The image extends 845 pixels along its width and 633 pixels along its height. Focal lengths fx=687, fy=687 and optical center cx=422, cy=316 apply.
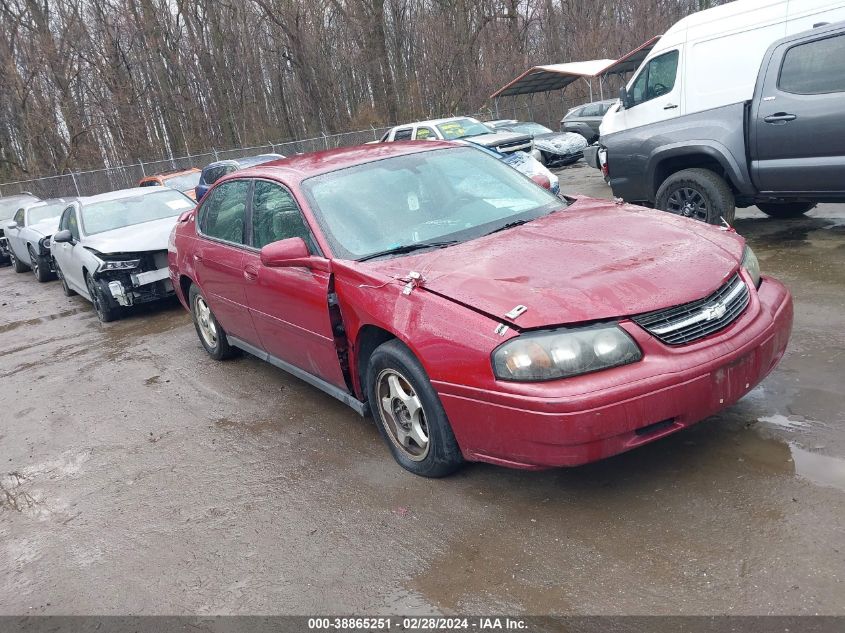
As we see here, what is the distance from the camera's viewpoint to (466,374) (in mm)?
2953

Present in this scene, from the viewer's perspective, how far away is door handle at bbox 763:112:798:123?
612 cm

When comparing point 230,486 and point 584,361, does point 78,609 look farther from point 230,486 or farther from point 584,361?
point 584,361

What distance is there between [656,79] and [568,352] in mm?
6163

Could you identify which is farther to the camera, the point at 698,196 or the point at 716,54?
the point at 716,54

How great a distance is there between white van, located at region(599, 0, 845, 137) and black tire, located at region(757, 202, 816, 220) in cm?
151

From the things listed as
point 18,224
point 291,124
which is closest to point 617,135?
point 18,224

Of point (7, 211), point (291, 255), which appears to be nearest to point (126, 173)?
point (7, 211)

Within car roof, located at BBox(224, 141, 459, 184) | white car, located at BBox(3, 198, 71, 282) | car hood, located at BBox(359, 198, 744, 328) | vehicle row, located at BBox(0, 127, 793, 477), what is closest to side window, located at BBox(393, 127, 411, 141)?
white car, located at BBox(3, 198, 71, 282)

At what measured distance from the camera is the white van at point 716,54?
22.2 ft

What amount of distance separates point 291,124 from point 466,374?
31405mm

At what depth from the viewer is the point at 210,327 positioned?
605 cm

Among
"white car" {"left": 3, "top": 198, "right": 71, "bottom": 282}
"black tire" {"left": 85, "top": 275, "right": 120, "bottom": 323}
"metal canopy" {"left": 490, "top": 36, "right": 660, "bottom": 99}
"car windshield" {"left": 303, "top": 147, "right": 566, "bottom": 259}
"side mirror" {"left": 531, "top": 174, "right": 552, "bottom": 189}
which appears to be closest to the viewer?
"car windshield" {"left": 303, "top": 147, "right": 566, "bottom": 259}

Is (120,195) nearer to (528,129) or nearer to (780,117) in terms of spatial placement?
(780,117)

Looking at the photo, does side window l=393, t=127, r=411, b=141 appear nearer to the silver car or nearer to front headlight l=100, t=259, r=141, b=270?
the silver car
